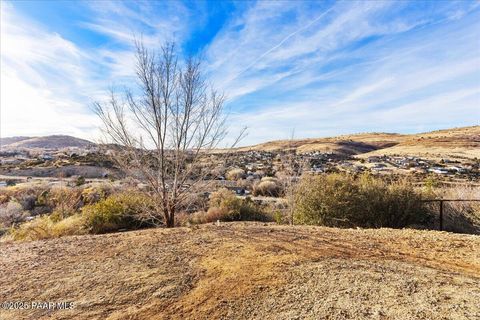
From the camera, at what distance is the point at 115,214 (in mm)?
11414

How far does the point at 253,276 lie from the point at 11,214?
16464 mm

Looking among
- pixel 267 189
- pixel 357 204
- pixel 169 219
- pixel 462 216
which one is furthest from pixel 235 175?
pixel 169 219

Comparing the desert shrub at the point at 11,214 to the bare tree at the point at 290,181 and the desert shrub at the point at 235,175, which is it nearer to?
the bare tree at the point at 290,181

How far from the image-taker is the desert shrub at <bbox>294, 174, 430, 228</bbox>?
34.6 ft

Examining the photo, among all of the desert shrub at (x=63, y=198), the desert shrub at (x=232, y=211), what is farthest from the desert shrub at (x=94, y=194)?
the desert shrub at (x=232, y=211)

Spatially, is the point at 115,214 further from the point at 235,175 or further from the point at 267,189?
the point at 235,175

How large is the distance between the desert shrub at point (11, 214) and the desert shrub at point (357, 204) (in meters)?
14.0

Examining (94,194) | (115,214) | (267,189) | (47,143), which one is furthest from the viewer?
(47,143)

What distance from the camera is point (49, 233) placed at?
9.85 metres

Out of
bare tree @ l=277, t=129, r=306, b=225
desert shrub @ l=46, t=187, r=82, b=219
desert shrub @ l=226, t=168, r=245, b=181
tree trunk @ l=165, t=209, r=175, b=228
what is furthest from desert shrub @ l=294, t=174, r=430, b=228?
A: desert shrub @ l=226, t=168, r=245, b=181

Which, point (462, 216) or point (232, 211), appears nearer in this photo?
point (462, 216)

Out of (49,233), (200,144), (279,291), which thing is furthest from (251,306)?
(49,233)

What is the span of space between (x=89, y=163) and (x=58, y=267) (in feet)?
127

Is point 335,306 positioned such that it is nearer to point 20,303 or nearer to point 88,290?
point 88,290
